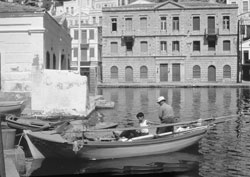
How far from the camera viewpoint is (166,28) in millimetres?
56594

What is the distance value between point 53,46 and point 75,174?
15.0m

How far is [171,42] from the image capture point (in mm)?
56406

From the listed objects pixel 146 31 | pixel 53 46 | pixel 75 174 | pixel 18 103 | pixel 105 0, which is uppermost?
pixel 105 0

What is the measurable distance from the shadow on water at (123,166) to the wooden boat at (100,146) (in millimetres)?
188

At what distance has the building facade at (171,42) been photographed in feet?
183

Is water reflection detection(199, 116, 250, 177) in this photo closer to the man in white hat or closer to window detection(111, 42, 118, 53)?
the man in white hat

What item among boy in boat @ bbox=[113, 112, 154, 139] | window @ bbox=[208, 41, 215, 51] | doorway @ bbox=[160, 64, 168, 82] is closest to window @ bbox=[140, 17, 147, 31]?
doorway @ bbox=[160, 64, 168, 82]

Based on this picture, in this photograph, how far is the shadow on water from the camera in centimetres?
1068

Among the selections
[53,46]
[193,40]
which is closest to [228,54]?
[193,40]

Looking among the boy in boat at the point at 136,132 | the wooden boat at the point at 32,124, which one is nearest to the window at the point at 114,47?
the wooden boat at the point at 32,124

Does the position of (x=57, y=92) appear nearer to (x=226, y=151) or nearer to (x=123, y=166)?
(x=123, y=166)

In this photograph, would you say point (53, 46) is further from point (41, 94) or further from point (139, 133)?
point (139, 133)

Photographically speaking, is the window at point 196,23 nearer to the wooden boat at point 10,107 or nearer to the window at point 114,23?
the window at point 114,23

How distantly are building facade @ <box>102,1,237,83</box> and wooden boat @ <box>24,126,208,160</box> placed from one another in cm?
4442
